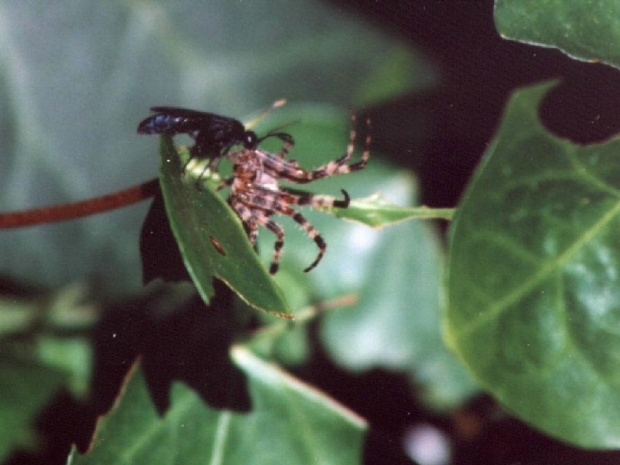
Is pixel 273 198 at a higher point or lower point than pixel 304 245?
higher

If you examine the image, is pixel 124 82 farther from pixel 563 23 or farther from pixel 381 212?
pixel 563 23

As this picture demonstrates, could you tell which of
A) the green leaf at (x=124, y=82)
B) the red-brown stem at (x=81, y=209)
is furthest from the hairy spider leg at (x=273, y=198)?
the green leaf at (x=124, y=82)

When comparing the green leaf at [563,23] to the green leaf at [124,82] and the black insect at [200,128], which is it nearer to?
the black insect at [200,128]

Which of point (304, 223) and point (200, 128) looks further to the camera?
point (304, 223)

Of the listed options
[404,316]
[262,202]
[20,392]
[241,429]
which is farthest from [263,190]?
[404,316]

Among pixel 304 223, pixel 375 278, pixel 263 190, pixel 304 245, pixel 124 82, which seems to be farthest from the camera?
pixel 124 82

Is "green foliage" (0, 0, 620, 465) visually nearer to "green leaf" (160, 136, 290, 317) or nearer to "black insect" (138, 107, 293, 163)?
"green leaf" (160, 136, 290, 317)

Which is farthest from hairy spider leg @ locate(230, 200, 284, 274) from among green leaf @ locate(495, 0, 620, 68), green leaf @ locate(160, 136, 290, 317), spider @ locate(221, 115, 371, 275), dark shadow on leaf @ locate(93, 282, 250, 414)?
green leaf @ locate(495, 0, 620, 68)
